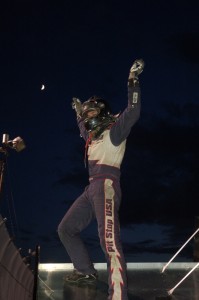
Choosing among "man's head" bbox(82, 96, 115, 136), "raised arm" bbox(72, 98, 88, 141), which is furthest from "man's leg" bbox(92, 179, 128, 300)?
"raised arm" bbox(72, 98, 88, 141)

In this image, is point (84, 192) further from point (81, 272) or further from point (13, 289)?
point (13, 289)

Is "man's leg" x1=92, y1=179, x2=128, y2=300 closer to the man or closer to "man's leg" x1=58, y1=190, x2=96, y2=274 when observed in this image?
the man

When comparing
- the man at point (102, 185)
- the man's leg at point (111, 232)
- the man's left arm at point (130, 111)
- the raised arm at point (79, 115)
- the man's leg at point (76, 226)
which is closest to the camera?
the man's leg at point (111, 232)

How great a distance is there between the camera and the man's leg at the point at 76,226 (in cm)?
460

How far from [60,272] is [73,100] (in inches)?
101

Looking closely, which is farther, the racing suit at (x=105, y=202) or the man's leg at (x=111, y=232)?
the racing suit at (x=105, y=202)

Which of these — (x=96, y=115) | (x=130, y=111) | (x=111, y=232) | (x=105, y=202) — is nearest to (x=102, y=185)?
(x=105, y=202)

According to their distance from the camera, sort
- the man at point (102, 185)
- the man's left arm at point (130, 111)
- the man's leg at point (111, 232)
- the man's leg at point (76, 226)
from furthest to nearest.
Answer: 1. the man's leg at point (76, 226)
2. the man's left arm at point (130, 111)
3. the man at point (102, 185)
4. the man's leg at point (111, 232)

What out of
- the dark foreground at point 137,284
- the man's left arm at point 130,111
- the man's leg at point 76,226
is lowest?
the dark foreground at point 137,284

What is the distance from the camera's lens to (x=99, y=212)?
4.18 metres

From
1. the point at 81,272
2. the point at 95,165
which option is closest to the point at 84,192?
the point at 95,165

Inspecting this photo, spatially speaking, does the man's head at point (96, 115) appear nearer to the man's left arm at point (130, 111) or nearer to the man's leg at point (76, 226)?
the man's left arm at point (130, 111)

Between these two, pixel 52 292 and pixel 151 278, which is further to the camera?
pixel 151 278

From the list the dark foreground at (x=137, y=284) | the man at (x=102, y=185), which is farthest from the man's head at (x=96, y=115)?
the dark foreground at (x=137, y=284)
